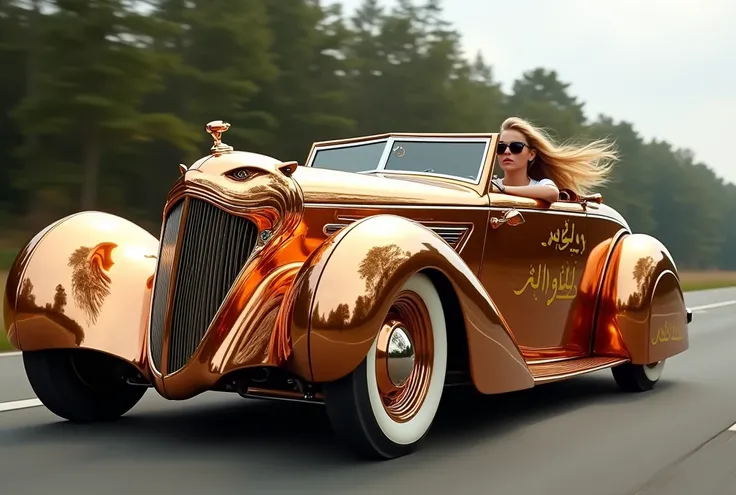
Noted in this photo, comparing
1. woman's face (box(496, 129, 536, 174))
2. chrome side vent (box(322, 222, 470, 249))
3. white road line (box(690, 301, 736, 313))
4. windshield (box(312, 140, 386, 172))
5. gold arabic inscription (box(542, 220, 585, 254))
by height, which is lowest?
white road line (box(690, 301, 736, 313))

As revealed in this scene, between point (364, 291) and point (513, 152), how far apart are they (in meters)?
2.95

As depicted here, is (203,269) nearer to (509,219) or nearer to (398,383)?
(398,383)

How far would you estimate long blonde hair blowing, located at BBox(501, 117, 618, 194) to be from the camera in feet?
21.7

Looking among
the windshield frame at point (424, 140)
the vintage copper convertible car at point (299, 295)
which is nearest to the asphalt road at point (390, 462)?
the vintage copper convertible car at point (299, 295)

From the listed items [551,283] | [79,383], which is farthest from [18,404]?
[551,283]

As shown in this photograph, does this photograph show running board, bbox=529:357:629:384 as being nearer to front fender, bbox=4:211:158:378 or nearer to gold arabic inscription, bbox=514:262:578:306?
gold arabic inscription, bbox=514:262:578:306

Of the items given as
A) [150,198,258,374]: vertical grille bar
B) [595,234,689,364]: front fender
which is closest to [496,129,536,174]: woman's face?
[595,234,689,364]: front fender

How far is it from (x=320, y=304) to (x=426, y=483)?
83 cm

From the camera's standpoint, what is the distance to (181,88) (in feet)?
110

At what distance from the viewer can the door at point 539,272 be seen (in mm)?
5289

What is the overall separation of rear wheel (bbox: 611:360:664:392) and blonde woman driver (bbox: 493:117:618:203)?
4.39 feet

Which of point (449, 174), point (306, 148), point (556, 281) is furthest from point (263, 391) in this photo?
point (306, 148)

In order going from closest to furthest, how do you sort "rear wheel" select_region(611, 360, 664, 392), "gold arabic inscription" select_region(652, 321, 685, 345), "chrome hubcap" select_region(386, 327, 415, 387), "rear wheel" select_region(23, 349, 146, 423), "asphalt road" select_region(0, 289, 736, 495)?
1. "asphalt road" select_region(0, 289, 736, 495)
2. "chrome hubcap" select_region(386, 327, 415, 387)
3. "rear wheel" select_region(23, 349, 146, 423)
4. "gold arabic inscription" select_region(652, 321, 685, 345)
5. "rear wheel" select_region(611, 360, 664, 392)

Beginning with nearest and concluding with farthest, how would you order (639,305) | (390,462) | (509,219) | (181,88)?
(390,462) < (509,219) < (639,305) < (181,88)
